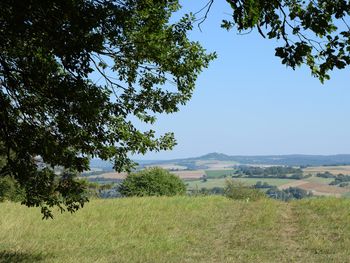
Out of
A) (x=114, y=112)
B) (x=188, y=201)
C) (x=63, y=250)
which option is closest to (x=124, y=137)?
(x=114, y=112)

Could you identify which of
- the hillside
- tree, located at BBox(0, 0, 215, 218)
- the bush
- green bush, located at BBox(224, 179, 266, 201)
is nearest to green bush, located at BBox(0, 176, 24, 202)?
the bush

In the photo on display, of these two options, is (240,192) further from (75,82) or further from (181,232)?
(75,82)

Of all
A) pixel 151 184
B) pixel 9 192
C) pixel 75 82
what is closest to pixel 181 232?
pixel 75 82

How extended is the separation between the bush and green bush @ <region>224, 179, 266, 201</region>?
14.2ft

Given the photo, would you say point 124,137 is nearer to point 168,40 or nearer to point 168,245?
point 168,40

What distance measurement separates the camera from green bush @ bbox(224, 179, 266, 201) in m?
34.8

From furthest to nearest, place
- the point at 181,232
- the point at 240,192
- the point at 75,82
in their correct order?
the point at 240,192
the point at 181,232
the point at 75,82

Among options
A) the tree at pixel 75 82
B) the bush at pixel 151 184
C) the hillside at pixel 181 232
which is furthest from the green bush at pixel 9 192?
the tree at pixel 75 82

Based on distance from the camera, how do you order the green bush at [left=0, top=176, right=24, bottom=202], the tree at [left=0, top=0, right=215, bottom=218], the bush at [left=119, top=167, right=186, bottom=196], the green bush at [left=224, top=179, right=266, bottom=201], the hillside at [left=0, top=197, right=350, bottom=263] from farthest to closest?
the green bush at [left=0, top=176, right=24, bottom=202], the bush at [left=119, top=167, right=186, bottom=196], the green bush at [left=224, top=179, right=266, bottom=201], the hillside at [left=0, top=197, right=350, bottom=263], the tree at [left=0, top=0, right=215, bottom=218]

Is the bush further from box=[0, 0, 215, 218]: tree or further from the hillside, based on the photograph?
box=[0, 0, 215, 218]: tree

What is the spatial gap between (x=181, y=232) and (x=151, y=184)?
754 inches

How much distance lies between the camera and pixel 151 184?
36625mm

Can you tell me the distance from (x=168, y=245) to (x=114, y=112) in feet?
21.5

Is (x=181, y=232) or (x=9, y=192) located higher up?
(x=9, y=192)
